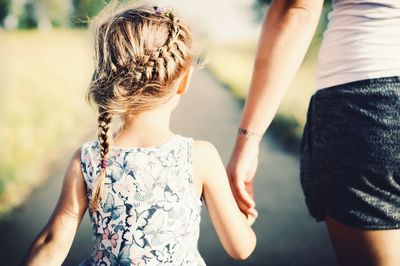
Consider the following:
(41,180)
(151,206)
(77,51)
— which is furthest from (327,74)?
(77,51)

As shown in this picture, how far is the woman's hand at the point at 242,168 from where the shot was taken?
4.76 ft

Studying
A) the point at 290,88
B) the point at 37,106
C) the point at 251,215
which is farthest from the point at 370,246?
the point at 290,88

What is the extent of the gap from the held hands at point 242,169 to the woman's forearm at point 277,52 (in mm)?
53

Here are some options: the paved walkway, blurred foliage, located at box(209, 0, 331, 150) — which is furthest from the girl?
blurred foliage, located at box(209, 0, 331, 150)

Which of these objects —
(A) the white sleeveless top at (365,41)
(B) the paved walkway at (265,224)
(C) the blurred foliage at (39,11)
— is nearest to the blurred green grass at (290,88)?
(B) the paved walkway at (265,224)

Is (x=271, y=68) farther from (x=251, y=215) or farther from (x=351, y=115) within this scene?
(x=251, y=215)

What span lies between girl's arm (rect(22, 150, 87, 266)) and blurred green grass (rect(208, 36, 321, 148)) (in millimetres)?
3586

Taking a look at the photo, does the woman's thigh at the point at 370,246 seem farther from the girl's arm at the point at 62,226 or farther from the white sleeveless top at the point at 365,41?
the girl's arm at the point at 62,226

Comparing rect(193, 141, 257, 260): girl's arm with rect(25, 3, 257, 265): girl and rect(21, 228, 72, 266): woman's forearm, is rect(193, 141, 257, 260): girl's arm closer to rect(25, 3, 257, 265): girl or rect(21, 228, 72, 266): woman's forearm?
rect(25, 3, 257, 265): girl

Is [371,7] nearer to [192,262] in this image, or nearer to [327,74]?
[327,74]

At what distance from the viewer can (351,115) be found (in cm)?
117

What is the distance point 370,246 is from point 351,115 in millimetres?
352

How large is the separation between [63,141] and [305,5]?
13.0 ft

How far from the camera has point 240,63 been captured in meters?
7.11
